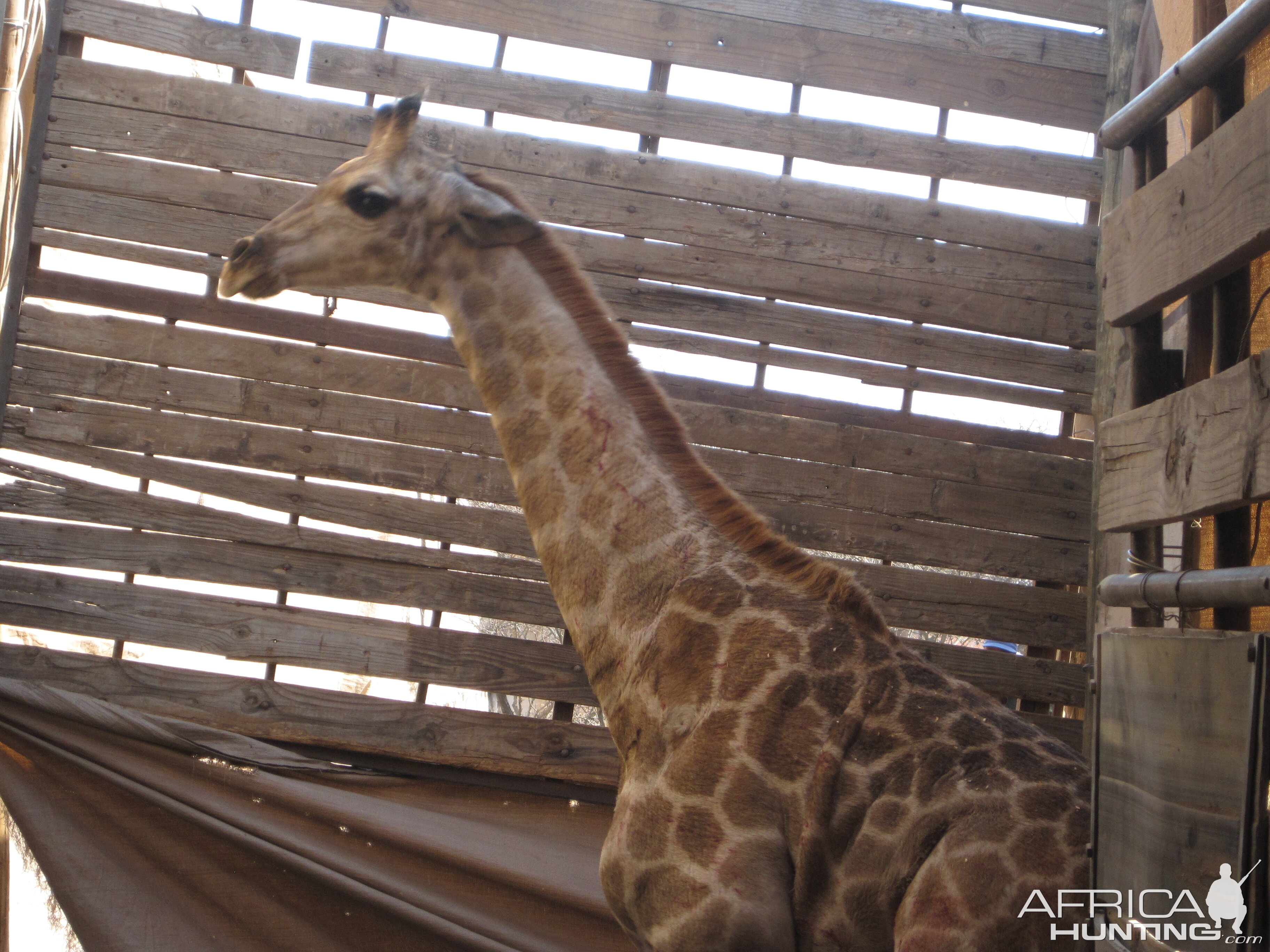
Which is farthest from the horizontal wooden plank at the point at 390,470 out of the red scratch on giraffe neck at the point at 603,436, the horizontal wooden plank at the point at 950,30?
the horizontal wooden plank at the point at 950,30

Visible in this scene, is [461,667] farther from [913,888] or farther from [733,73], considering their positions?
[733,73]

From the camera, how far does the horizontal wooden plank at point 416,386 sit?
174 inches

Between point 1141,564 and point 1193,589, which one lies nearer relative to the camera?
point 1193,589

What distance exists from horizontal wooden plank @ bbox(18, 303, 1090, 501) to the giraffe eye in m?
1.40

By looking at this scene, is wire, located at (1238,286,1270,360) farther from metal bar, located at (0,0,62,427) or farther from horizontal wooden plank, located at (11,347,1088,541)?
metal bar, located at (0,0,62,427)

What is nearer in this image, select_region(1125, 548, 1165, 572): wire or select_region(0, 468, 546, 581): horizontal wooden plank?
select_region(1125, 548, 1165, 572): wire

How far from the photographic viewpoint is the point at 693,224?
463cm

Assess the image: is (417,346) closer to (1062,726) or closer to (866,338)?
(866,338)

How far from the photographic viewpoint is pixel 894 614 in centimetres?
450

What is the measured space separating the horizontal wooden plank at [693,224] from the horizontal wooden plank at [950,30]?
Result: 3.41 feet

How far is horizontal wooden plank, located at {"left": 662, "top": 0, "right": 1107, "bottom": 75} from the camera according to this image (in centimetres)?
477

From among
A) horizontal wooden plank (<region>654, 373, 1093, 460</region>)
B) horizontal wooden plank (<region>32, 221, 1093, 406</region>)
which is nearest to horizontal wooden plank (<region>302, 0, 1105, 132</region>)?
horizontal wooden plank (<region>32, 221, 1093, 406</region>)

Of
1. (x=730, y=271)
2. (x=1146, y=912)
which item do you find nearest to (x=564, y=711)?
(x=730, y=271)

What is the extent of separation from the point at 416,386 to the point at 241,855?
2.24 metres
